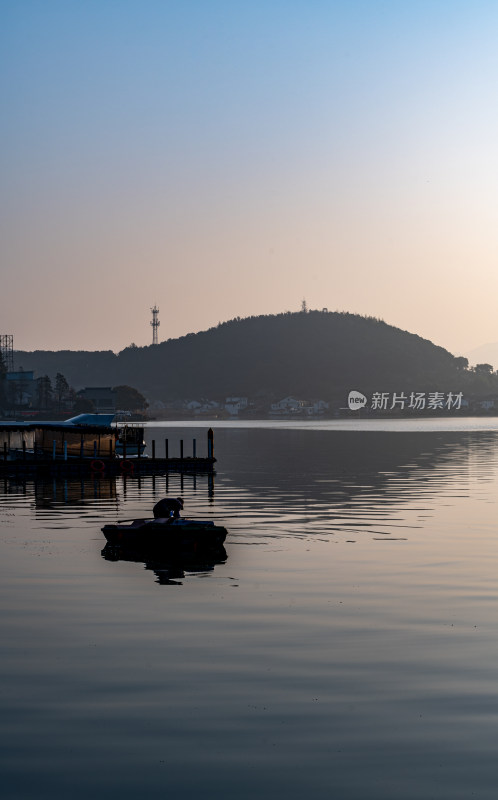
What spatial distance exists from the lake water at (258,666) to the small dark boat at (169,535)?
1.28 metres

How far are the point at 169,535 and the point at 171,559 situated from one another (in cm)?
94

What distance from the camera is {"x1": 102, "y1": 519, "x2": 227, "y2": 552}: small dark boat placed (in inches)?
1457

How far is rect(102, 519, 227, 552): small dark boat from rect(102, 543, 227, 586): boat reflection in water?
23 cm

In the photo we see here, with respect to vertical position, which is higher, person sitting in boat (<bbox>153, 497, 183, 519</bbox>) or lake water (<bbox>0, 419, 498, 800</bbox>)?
person sitting in boat (<bbox>153, 497, 183, 519</bbox>)

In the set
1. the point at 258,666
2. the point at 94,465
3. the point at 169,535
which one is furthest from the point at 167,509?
the point at 94,465

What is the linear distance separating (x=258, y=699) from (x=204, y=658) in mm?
3457

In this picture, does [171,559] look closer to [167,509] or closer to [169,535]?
[169,535]

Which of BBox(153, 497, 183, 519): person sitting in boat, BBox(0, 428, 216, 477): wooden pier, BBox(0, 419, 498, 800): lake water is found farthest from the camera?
BBox(0, 428, 216, 477): wooden pier

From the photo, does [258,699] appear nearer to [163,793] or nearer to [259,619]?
[163,793]

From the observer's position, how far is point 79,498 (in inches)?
2520

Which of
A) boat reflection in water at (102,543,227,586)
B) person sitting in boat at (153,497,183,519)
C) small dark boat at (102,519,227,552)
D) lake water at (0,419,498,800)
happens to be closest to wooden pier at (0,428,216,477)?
lake water at (0,419,498,800)

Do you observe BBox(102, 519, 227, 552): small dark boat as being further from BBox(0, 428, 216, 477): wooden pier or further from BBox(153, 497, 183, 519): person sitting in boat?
BBox(0, 428, 216, 477): wooden pier

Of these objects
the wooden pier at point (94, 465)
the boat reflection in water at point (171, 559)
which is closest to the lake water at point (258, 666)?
the boat reflection in water at point (171, 559)

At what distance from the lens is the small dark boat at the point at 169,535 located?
3700 cm
